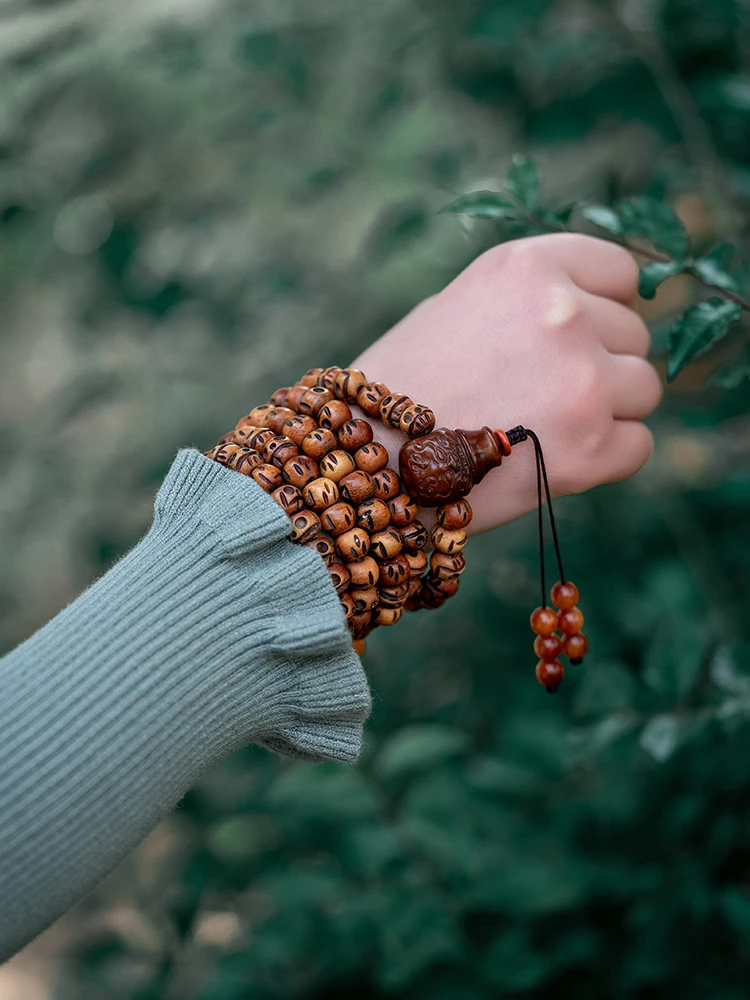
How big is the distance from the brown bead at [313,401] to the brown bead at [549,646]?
0.97ft

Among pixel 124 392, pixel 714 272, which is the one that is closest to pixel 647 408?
pixel 714 272

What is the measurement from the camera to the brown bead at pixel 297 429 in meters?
0.77

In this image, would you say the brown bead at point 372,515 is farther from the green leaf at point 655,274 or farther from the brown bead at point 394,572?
the green leaf at point 655,274

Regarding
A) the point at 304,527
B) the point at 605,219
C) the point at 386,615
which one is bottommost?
the point at 386,615

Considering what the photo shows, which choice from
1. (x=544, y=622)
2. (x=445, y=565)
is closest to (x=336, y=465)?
(x=445, y=565)

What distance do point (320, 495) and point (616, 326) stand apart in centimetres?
34

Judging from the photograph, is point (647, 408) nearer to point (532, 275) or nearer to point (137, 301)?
point (532, 275)

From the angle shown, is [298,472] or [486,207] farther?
[486,207]

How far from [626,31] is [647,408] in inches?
20.4

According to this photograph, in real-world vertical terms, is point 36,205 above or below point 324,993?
above

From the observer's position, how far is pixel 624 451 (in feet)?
2.82

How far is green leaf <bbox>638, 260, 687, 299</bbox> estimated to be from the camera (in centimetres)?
80

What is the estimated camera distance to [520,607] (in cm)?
131

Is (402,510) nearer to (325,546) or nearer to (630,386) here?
(325,546)
